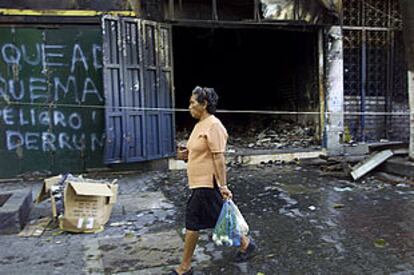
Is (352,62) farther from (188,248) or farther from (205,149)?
(188,248)

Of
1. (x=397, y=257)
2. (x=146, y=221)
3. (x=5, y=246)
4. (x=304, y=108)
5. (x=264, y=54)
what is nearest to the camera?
(x=397, y=257)

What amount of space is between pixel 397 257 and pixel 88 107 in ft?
18.2

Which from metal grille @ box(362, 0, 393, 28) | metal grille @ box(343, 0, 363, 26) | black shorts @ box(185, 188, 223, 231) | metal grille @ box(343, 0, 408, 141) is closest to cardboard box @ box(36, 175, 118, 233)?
black shorts @ box(185, 188, 223, 231)

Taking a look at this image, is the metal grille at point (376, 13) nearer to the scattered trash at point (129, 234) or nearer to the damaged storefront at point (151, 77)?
the damaged storefront at point (151, 77)

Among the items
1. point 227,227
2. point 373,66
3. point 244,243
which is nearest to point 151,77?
point 244,243

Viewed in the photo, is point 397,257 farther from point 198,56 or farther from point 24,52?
point 198,56

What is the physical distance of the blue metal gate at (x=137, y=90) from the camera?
6.98 meters

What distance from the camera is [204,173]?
332 cm

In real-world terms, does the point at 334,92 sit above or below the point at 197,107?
above

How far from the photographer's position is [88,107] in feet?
24.2

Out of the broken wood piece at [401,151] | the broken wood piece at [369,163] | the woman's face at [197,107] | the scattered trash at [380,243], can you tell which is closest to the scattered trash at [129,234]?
the woman's face at [197,107]

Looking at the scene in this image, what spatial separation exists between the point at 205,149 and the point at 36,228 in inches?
97.6

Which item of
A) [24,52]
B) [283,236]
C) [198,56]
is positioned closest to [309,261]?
[283,236]

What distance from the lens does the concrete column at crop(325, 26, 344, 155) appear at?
29.5ft
